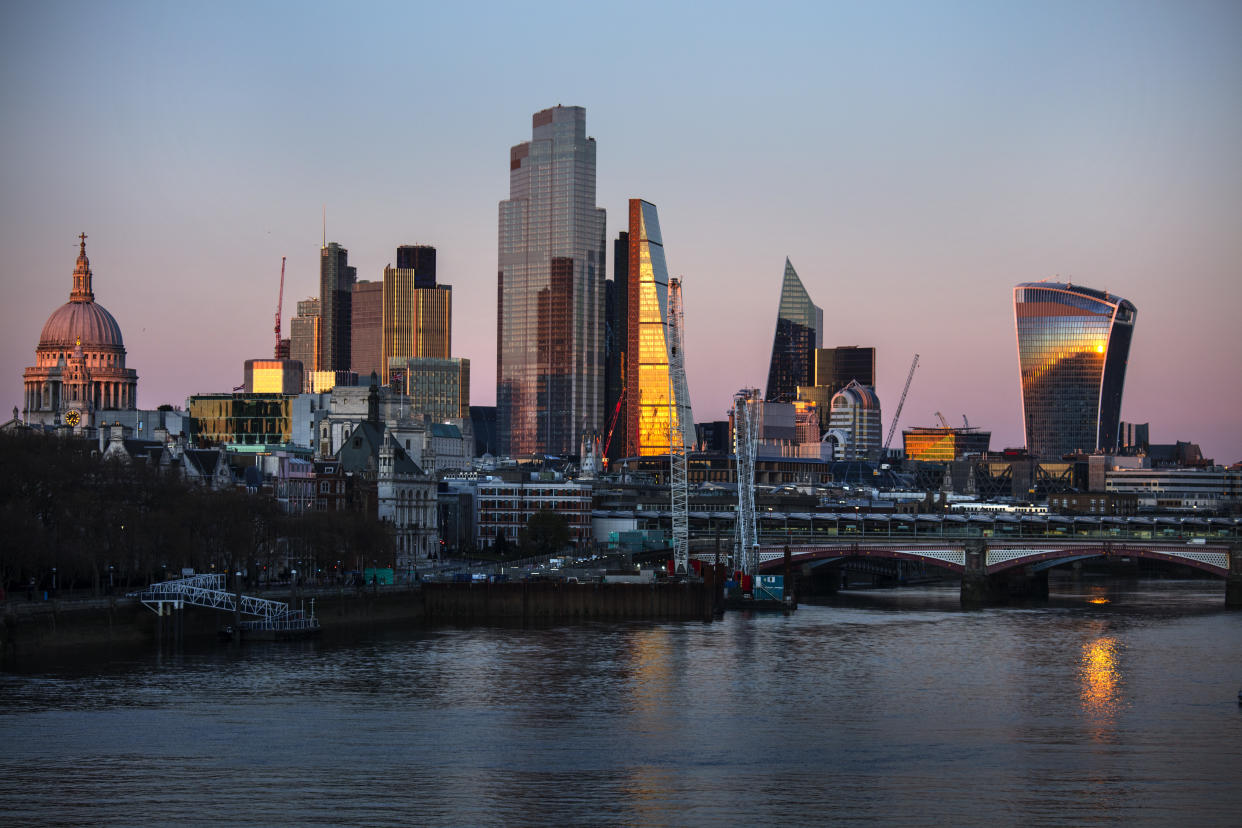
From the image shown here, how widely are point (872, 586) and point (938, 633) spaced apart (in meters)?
75.0

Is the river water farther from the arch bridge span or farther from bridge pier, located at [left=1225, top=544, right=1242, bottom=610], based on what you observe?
the arch bridge span

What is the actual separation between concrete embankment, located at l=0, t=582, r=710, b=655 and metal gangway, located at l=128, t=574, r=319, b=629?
57 centimetres

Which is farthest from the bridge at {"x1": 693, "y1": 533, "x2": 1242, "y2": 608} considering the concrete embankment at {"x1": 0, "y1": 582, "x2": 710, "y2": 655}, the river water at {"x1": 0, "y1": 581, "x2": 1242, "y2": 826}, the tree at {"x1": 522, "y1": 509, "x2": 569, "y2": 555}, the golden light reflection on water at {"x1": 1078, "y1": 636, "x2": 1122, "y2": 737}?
the golden light reflection on water at {"x1": 1078, "y1": 636, "x2": 1122, "y2": 737}

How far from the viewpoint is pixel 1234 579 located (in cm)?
14412

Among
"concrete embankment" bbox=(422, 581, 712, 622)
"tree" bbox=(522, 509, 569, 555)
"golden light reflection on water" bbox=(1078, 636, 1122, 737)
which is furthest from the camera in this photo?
"tree" bbox=(522, 509, 569, 555)

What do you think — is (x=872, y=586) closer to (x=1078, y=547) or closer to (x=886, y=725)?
(x=1078, y=547)

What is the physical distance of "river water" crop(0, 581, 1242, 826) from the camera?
188 ft

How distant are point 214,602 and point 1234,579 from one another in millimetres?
80226

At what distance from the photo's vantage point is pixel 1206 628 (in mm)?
117438

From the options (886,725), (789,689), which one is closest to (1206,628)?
(789,689)

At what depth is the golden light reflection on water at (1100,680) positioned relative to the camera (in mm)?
77819

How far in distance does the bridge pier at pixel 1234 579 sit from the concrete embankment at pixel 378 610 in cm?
4200

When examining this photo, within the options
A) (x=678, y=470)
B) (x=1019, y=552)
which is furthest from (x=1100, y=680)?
(x=678, y=470)

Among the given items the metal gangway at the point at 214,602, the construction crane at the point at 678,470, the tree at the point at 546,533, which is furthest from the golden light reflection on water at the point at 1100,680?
the tree at the point at 546,533
